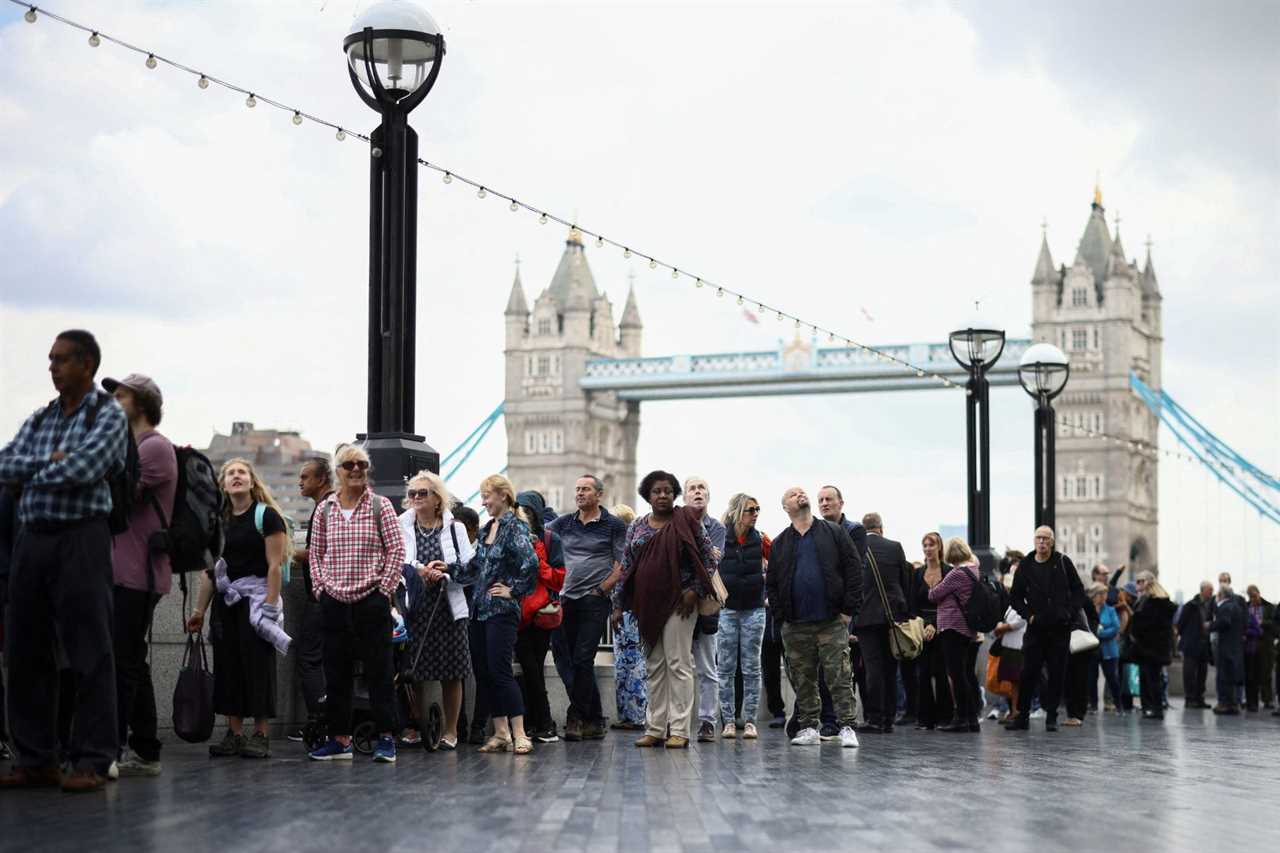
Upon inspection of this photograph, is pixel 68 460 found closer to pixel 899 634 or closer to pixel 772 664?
pixel 899 634

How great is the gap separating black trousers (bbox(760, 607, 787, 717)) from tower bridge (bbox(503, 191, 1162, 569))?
217 feet

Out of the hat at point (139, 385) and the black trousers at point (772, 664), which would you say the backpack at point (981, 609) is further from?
the hat at point (139, 385)

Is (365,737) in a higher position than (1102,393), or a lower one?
lower

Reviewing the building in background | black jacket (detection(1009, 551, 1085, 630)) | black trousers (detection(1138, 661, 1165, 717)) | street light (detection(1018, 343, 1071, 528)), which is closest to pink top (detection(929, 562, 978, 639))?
black jacket (detection(1009, 551, 1085, 630))

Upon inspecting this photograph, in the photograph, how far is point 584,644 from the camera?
367 inches

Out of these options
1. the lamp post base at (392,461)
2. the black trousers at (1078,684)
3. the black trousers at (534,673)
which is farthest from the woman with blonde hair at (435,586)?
the black trousers at (1078,684)

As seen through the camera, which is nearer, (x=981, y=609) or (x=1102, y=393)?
(x=981, y=609)

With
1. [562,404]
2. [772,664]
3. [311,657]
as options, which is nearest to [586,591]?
[311,657]

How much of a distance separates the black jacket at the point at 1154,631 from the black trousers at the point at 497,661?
7.86m

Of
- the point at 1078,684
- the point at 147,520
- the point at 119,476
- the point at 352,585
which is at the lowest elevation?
the point at 1078,684

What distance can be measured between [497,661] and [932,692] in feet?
15.2

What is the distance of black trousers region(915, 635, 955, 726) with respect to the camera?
482 inches

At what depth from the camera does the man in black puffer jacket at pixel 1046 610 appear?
1214 cm

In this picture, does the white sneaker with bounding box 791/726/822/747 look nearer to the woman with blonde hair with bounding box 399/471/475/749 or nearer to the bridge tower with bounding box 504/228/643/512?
the woman with blonde hair with bounding box 399/471/475/749
